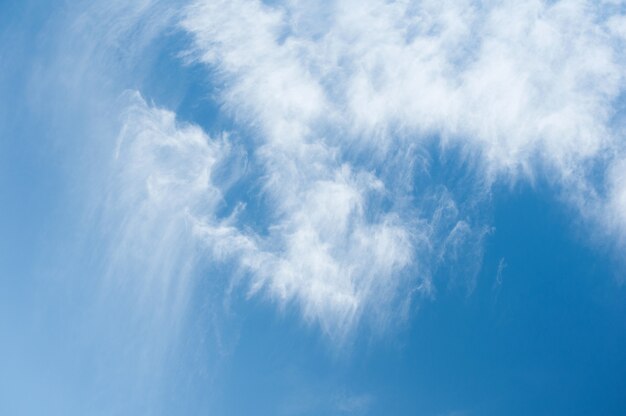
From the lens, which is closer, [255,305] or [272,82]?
[255,305]

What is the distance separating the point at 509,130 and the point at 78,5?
12412cm

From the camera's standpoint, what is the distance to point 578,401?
129375mm

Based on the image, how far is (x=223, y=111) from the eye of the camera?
148 metres

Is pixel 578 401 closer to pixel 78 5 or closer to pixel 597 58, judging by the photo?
pixel 597 58

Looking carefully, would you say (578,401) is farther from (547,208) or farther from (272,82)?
(272,82)

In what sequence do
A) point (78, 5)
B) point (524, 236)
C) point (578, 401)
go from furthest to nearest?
point (78, 5) < point (524, 236) < point (578, 401)

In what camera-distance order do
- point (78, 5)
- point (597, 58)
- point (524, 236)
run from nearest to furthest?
point (524, 236), point (597, 58), point (78, 5)

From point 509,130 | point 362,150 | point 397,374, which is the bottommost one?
point 397,374

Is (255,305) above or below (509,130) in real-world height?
below

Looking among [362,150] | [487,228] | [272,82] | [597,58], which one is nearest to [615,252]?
[487,228]

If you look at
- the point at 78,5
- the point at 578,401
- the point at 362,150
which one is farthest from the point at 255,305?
the point at 78,5

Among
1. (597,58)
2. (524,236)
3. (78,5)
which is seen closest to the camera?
(524,236)

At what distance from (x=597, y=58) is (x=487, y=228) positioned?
55.4 m

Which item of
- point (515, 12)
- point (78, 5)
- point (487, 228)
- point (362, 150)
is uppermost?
point (515, 12)
